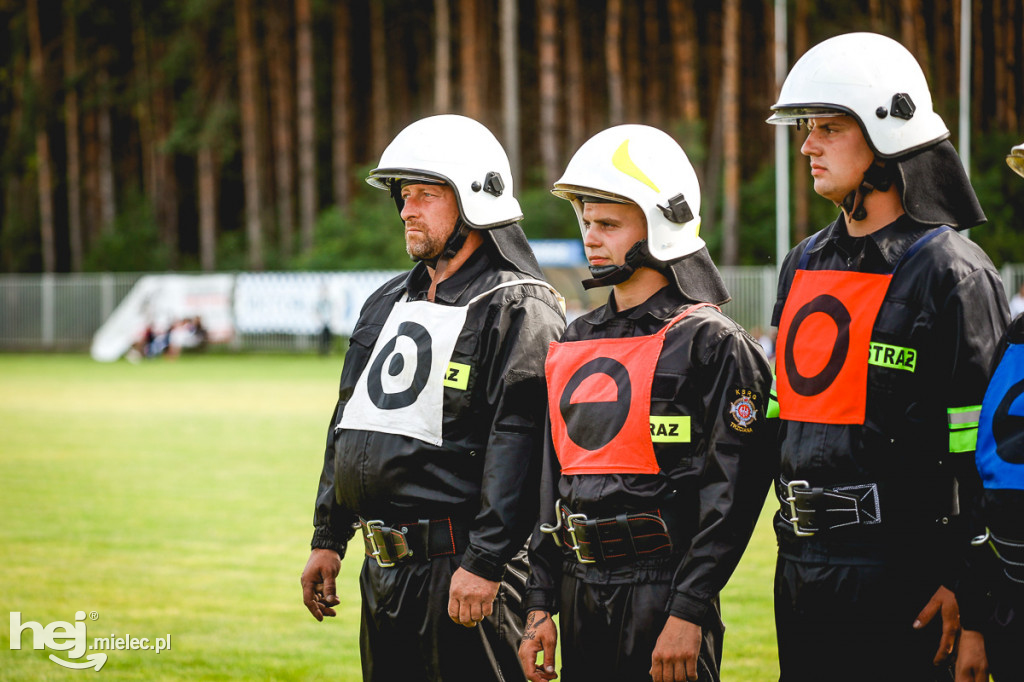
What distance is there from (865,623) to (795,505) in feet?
1.33

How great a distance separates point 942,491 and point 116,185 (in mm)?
62190

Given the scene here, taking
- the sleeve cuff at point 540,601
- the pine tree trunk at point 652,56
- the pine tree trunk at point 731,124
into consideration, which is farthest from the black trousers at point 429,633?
the pine tree trunk at point 652,56

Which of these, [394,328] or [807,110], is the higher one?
[807,110]

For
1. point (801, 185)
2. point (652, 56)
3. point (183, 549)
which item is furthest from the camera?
point (652, 56)

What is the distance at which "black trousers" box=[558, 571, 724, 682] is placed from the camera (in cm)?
350

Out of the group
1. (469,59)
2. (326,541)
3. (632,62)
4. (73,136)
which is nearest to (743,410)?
(326,541)

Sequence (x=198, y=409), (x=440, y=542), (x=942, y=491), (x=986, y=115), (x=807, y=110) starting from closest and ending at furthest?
(x=942, y=491)
(x=807, y=110)
(x=440, y=542)
(x=198, y=409)
(x=986, y=115)

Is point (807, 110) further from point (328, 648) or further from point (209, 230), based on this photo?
point (209, 230)

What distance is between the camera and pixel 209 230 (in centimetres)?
4669

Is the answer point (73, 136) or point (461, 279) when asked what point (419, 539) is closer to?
point (461, 279)

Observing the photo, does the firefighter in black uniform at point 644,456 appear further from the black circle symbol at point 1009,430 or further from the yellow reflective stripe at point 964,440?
the black circle symbol at point 1009,430

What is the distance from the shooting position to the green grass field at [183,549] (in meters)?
6.38

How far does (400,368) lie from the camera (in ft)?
13.7

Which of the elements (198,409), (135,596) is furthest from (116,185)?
(135,596)
